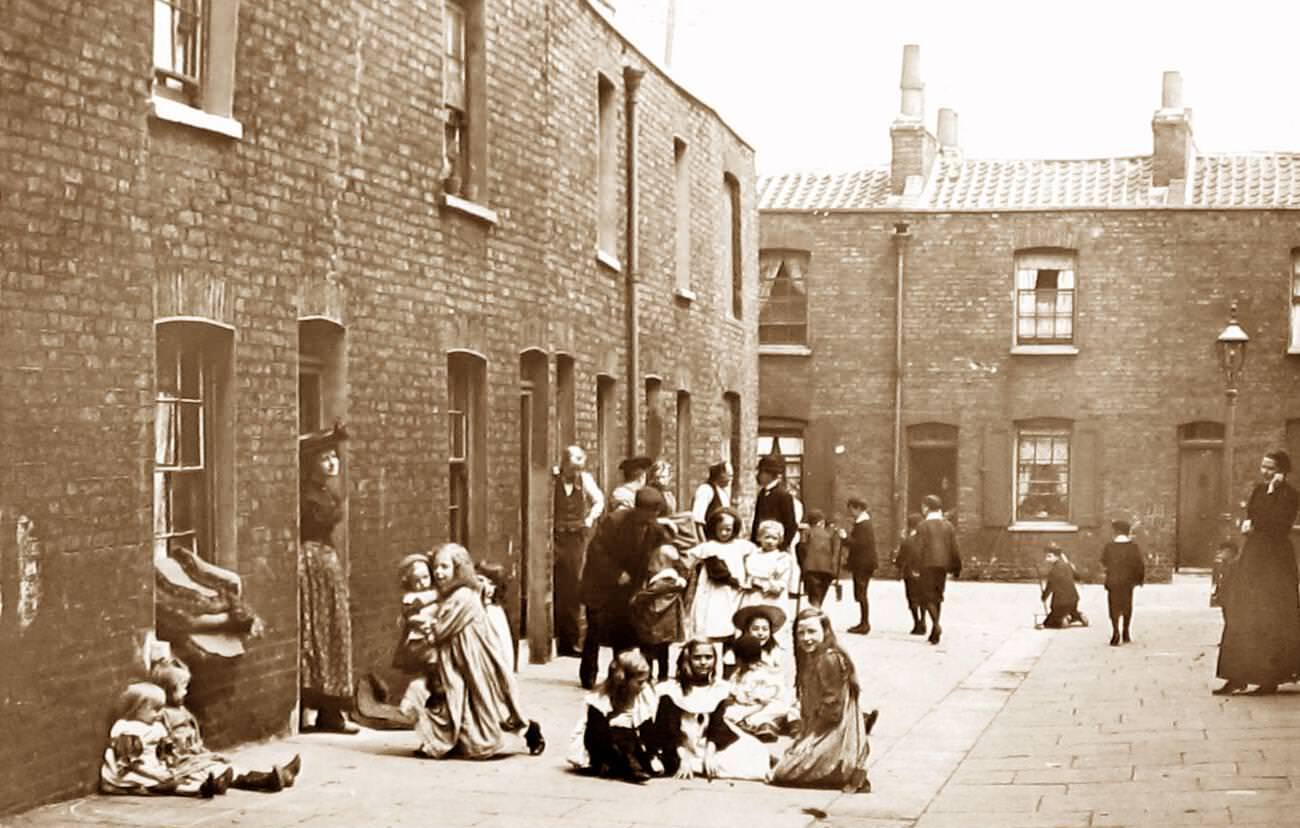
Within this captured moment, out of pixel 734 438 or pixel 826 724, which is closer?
pixel 826 724

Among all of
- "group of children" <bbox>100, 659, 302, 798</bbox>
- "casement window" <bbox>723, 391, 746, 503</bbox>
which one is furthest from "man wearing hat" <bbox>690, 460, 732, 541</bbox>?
"casement window" <bbox>723, 391, 746, 503</bbox>

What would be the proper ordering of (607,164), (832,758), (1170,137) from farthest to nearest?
(1170,137)
(607,164)
(832,758)

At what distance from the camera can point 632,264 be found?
21.9 m

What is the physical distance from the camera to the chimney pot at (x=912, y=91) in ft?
127

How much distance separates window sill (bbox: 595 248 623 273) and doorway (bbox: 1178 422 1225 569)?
17274 millimetres

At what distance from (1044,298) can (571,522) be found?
19973 mm

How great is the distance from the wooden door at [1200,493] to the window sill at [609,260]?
1744 cm

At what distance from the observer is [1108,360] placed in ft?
118

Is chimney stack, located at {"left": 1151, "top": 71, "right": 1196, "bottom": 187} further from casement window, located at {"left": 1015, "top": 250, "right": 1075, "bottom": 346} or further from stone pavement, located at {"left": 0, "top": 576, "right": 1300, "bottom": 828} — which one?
stone pavement, located at {"left": 0, "top": 576, "right": 1300, "bottom": 828}

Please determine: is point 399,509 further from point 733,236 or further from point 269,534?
point 733,236

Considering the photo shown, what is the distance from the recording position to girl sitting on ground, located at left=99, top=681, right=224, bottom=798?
10406 mm

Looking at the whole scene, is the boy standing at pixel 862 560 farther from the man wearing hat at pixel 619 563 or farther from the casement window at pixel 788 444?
the casement window at pixel 788 444

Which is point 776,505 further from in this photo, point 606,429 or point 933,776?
point 933,776

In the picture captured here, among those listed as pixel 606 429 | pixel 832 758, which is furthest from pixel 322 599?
pixel 606 429
